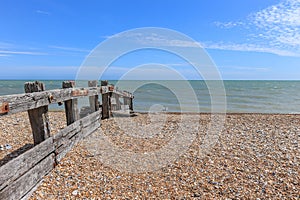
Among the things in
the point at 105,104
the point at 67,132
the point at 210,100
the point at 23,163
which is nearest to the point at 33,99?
the point at 23,163

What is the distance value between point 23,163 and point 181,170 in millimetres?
3108

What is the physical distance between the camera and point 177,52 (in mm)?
8422

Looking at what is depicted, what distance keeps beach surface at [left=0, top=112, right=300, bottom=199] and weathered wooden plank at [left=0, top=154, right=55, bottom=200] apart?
6.0 inches

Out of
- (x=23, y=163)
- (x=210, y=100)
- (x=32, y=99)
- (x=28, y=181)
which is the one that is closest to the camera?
(x=23, y=163)

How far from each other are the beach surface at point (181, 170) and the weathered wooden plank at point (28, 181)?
0.50 ft

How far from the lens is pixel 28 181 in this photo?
11.5 ft

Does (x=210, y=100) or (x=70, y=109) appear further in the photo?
(x=210, y=100)

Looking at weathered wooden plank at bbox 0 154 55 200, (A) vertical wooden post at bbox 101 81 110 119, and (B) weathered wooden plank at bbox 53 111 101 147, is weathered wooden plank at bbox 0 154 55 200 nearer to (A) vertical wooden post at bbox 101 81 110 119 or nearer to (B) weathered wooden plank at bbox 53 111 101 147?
(B) weathered wooden plank at bbox 53 111 101 147

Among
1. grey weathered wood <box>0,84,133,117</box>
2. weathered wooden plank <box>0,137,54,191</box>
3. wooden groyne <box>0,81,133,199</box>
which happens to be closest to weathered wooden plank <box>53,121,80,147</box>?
wooden groyne <box>0,81,133,199</box>

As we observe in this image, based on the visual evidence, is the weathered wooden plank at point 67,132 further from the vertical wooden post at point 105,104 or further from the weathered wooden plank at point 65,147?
the vertical wooden post at point 105,104

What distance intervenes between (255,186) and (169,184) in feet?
5.48

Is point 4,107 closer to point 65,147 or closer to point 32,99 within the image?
point 32,99

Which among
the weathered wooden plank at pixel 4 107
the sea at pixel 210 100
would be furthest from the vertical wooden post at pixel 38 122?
the sea at pixel 210 100

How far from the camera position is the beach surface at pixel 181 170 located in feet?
12.4
